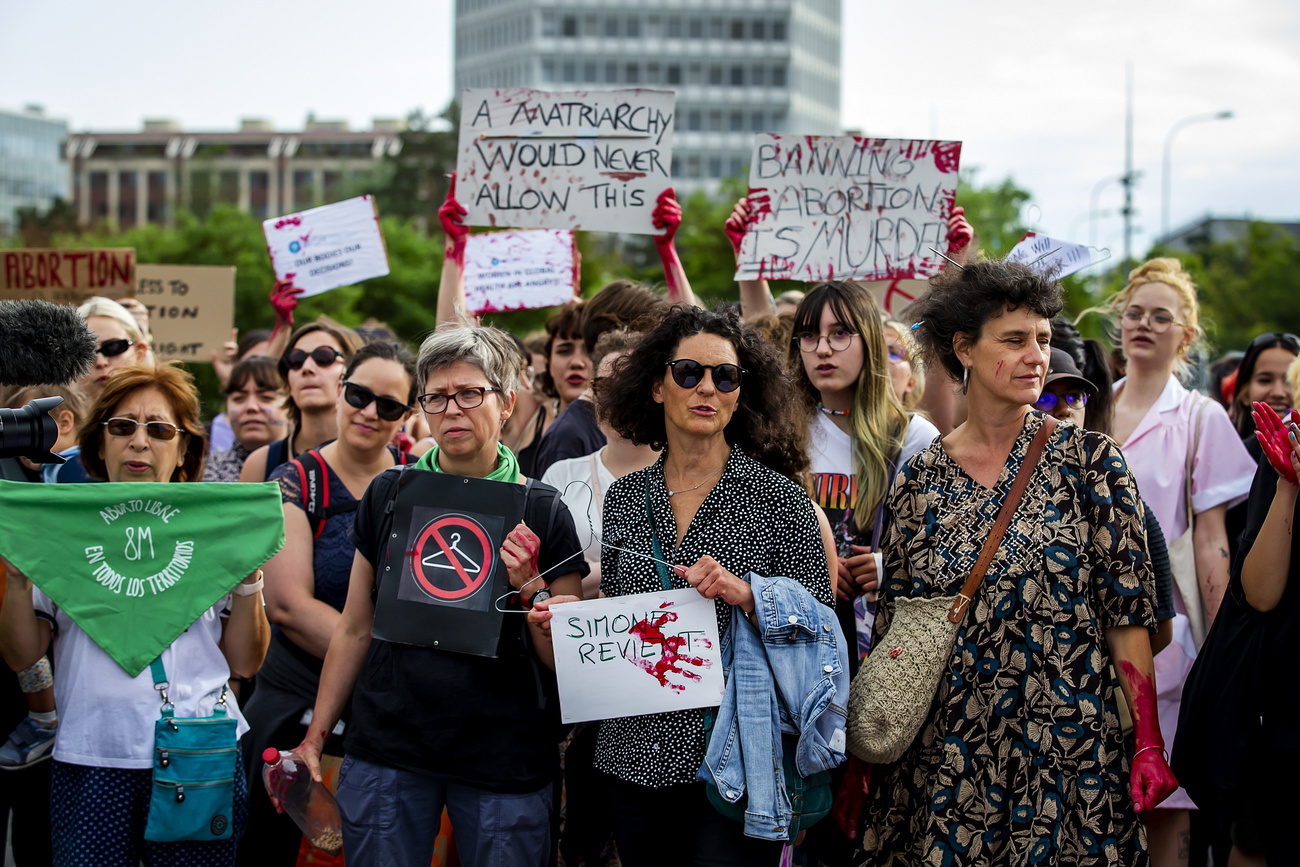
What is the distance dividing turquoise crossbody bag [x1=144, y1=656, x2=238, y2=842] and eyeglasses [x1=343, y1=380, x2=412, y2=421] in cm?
109

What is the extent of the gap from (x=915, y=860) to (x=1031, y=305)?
5.33ft

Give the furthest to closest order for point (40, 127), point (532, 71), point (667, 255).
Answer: point (40, 127) < point (532, 71) < point (667, 255)

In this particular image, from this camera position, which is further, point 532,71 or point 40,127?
point 40,127

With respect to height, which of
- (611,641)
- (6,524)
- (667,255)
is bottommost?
(611,641)

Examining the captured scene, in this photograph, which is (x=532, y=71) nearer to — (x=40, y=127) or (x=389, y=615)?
(x=40, y=127)

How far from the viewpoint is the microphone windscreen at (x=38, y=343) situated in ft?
11.1

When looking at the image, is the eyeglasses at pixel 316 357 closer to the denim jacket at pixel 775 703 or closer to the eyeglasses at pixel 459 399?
the eyeglasses at pixel 459 399

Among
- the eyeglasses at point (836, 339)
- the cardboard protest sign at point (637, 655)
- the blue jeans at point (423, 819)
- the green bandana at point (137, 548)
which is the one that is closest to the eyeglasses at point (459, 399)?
the green bandana at point (137, 548)

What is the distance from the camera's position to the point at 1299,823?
3.22m

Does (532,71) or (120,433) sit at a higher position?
(532,71)

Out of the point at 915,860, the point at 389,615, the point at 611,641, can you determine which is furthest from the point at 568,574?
the point at 915,860

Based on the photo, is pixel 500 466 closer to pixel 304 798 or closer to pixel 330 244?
pixel 304 798

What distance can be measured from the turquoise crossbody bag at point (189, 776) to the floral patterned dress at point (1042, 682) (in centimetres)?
202

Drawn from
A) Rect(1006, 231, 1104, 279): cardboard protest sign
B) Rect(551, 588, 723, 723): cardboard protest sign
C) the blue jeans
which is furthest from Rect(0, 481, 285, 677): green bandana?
Rect(1006, 231, 1104, 279): cardboard protest sign
